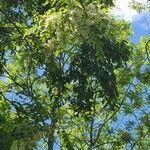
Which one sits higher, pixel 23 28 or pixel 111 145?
pixel 111 145

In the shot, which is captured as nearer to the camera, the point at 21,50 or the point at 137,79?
the point at 21,50

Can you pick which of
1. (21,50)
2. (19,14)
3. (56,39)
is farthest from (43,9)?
(56,39)

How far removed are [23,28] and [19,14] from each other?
4.97 m

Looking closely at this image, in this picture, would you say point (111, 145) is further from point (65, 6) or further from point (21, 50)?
point (65, 6)

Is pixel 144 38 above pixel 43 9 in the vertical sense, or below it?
above

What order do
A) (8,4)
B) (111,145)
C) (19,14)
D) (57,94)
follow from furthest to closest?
(111,145) < (19,14) < (8,4) < (57,94)

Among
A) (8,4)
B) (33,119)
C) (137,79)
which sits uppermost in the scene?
(137,79)

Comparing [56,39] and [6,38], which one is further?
[6,38]

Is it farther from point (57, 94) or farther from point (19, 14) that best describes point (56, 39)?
point (19, 14)

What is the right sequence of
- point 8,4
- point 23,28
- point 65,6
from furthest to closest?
point 8,4 < point 23,28 < point 65,6

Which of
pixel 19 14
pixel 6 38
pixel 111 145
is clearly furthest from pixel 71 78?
pixel 111 145

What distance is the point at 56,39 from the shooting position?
33.0 ft

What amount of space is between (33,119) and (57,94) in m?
1.51

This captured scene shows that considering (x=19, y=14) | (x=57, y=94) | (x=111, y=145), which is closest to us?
(x=57, y=94)
